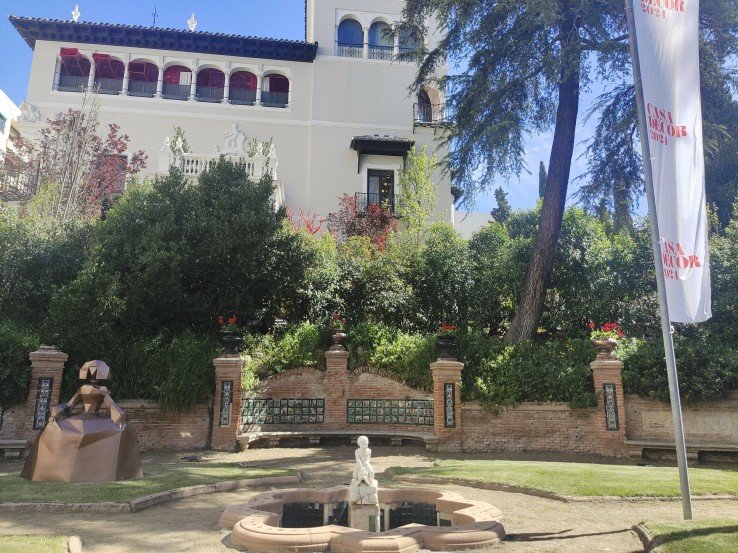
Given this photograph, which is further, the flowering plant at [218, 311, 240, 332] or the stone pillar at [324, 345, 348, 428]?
the stone pillar at [324, 345, 348, 428]

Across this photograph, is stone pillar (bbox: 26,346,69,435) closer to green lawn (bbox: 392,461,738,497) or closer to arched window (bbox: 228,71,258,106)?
green lawn (bbox: 392,461,738,497)

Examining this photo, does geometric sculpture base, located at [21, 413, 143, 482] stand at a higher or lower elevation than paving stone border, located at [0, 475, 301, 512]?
higher

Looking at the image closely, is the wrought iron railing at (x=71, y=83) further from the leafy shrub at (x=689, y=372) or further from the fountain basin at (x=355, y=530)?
the leafy shrub at (x=689, y=372)

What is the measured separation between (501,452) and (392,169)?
1895cm

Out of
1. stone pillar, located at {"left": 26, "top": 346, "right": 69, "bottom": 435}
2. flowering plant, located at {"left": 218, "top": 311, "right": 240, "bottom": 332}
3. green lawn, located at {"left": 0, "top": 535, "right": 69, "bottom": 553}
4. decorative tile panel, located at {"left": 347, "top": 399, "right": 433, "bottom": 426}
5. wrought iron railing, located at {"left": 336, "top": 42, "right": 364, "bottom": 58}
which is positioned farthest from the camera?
wrought iron railing, located at {"left": 336, "top": 42, "right": 364, "bottom": 58}

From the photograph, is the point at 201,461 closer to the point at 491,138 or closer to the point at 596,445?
the point at 596,445

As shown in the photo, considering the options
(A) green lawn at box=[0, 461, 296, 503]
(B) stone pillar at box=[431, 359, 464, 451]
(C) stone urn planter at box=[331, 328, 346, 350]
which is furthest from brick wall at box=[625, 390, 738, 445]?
(A) green lawn at box=[0, 461, 296, 503]

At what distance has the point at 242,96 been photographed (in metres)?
30.6

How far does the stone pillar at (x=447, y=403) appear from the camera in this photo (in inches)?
538

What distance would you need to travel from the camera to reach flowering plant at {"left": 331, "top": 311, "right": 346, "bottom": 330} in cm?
1588

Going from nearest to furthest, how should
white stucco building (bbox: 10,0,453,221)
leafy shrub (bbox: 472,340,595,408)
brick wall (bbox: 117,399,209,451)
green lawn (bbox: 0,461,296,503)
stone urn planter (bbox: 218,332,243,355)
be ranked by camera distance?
1. green lawn (bbox: 0,461,296,503)
2. brick wall (bbox: 117,399,209,451)
3. leafy shrub (bbox: 472,340,595,408)
4. stone urn planter (bbox: 218,332,243,355)
5. white stucco building (bbox: 10,0,453,221)

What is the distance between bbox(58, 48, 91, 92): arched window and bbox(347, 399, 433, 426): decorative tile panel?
2390 cm

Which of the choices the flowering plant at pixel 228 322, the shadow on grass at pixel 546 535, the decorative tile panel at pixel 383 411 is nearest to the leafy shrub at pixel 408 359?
the decorative tile panel at pixel 383 411

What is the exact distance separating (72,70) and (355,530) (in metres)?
31.4
